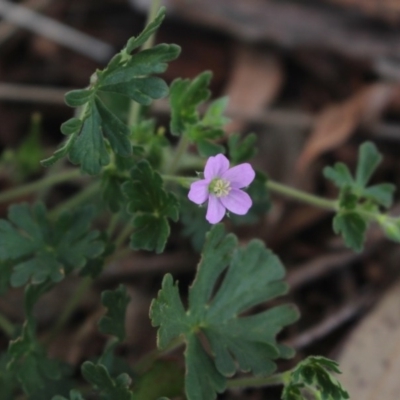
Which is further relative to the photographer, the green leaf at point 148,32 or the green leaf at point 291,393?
the green leaf at point 291,393

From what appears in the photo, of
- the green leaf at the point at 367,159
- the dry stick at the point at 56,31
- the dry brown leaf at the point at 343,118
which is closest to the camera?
the green leaf at the point at 367,159

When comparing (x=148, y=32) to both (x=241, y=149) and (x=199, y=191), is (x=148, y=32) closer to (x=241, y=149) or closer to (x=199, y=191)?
(x=199, y=191)

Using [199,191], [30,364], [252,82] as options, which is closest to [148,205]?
[199,191]

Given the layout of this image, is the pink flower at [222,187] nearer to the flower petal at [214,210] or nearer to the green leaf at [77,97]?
the flower petal at [214,210]

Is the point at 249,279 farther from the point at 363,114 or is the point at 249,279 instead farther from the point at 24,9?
the point at 24,9

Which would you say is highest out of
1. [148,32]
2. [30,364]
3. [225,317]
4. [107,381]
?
[148,32]

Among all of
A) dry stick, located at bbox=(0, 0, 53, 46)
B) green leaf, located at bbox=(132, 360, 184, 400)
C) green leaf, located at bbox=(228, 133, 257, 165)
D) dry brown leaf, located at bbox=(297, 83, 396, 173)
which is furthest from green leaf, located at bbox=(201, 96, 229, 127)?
dry stick, located at bbox=(0, 0, 53, 46)

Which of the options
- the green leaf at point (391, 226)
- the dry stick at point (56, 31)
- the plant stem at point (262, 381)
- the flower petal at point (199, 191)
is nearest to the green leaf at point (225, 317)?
the plant stem at point (262, 381)
